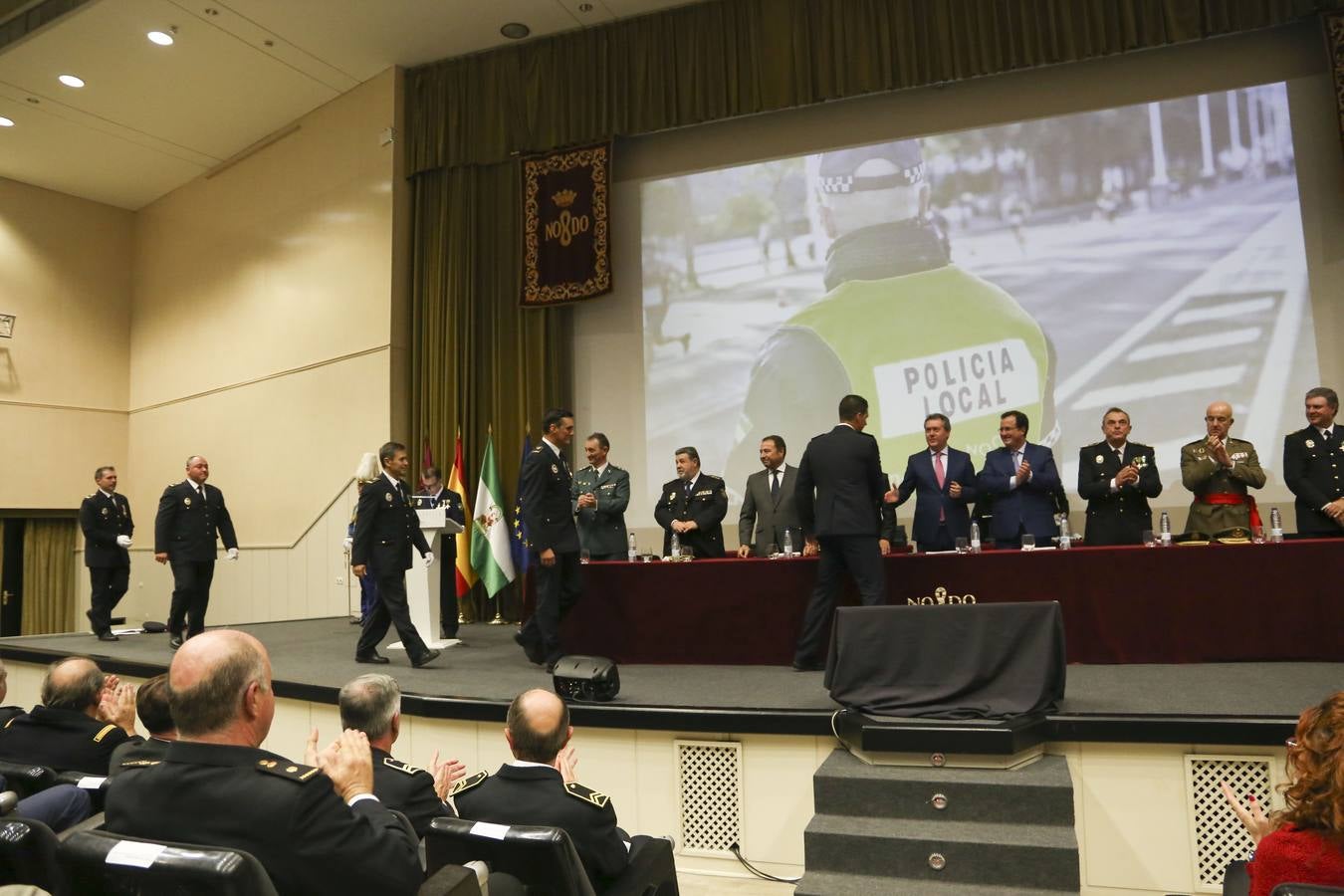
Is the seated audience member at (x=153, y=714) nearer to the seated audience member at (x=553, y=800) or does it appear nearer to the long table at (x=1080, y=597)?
→ the seated audience member at (x=553, y=800)

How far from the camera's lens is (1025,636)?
3.68m

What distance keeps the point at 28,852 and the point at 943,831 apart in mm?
2558

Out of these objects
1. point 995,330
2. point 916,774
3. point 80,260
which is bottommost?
point 916,774

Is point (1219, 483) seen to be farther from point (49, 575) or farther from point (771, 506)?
point (49, 575)

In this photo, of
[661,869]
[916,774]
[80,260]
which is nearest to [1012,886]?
[916,774]

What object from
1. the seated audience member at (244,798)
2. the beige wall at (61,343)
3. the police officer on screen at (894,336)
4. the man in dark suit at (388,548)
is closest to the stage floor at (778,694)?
the man in dark suit at (388,548)

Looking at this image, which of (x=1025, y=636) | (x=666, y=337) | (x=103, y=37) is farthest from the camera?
(x=103, y=37)

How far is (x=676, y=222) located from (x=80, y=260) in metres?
8.46

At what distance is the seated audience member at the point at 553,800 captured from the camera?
212 centimetres

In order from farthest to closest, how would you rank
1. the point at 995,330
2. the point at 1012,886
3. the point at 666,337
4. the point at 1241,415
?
the point at 666,337, the point at 995,330, the point at 1241,415, the point at 1012,886

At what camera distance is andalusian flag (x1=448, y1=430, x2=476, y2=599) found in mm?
8391

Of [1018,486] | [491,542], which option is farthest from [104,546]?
[1018,486]

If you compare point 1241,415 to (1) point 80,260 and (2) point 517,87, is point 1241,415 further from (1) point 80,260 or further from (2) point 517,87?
(1) point 80,260

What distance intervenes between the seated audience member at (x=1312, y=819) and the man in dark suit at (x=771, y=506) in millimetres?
4523
